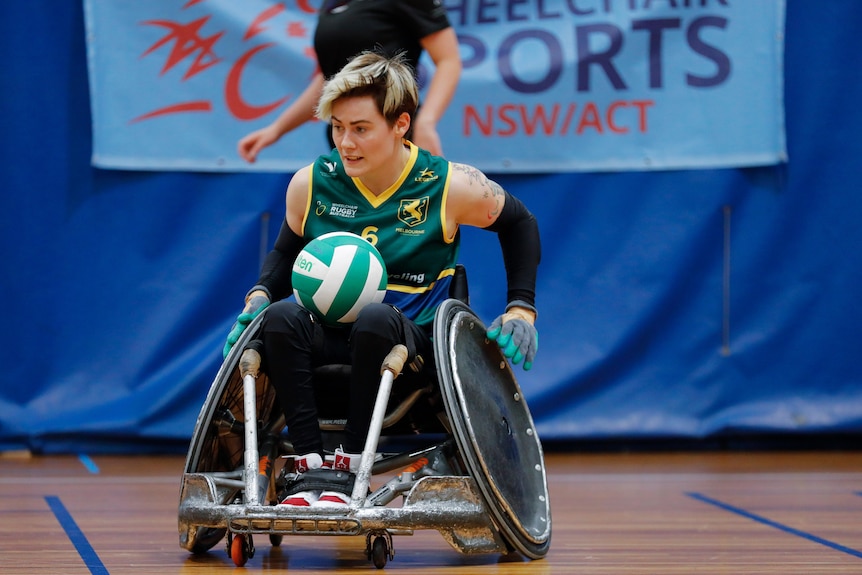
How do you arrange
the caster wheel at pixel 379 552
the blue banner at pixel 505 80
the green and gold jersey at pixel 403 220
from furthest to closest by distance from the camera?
the blue banner at pixel 505 80, the green and gold jersey at pixel 403 220, the caster wheel at pixel 379 552

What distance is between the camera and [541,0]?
19.4 feet

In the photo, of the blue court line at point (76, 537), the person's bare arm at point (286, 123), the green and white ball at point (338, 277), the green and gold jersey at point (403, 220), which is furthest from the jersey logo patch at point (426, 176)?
the person's bare arm at point (286, 123)

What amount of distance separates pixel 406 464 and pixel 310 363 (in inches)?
14.3

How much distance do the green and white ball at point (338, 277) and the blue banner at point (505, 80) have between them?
2.75 m

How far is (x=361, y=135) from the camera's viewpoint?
3.23m

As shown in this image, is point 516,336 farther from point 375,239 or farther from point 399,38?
point 399,38

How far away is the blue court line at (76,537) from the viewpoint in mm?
2844

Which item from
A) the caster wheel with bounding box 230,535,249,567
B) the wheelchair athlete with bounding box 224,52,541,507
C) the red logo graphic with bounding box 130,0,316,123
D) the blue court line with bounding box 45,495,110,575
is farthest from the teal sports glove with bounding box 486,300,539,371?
the red logo graphic with bounding box 130,0,316,123

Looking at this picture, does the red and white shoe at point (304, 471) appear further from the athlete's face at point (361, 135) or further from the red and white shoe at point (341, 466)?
the athlete's face at point (361, 135)

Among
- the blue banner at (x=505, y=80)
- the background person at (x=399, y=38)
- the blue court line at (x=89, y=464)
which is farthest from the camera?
Answer: the blue banner at (x=505, y=80)

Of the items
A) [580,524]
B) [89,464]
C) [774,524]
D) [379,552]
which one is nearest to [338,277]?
[379,552]

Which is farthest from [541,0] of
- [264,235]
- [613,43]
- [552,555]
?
[552,555]

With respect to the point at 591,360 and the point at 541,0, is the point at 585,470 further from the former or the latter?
the point at 541,0

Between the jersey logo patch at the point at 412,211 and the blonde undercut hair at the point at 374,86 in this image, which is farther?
the jersey logo patch at the point at 412,211
